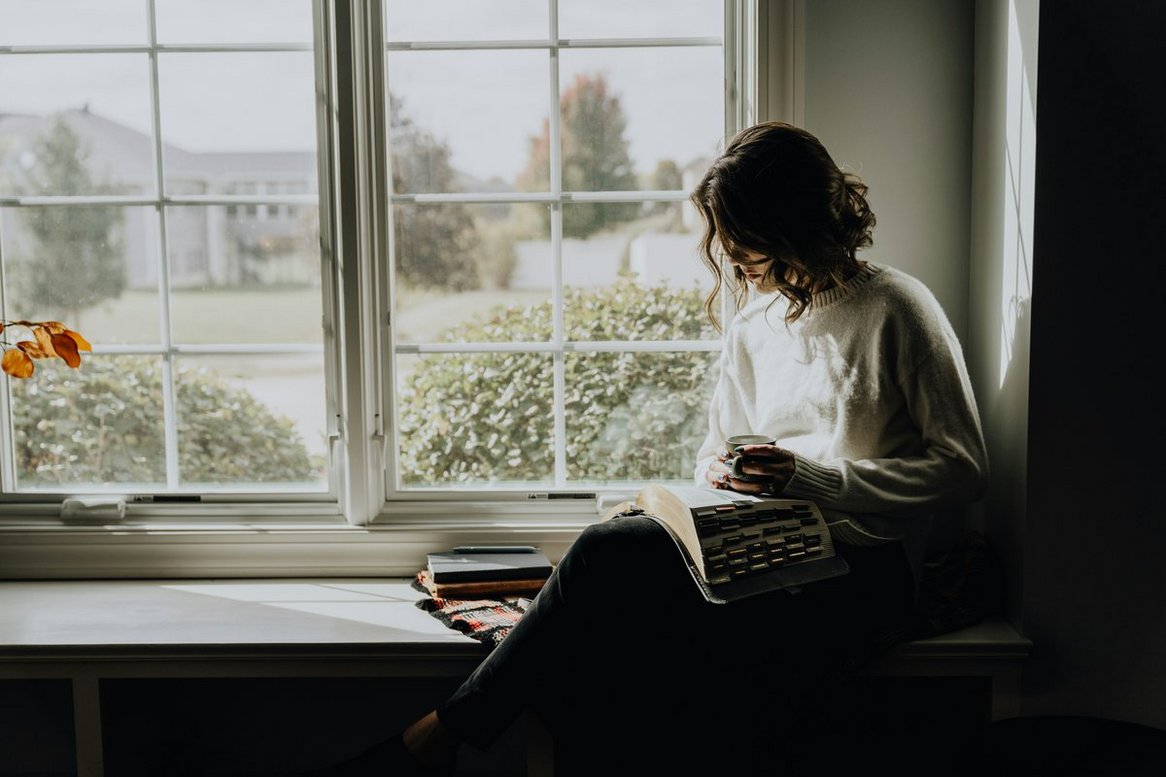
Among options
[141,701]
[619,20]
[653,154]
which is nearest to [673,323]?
[653,154]

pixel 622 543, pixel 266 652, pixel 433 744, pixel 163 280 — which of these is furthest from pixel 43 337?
pixel 622 543

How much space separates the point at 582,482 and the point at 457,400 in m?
0.35

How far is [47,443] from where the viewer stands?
2375 millimetres

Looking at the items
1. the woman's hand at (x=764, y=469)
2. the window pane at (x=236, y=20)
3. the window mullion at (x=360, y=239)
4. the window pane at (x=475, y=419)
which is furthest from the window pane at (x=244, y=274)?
the woman's hand at (x=764, y=469)

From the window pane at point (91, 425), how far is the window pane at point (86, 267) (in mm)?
99

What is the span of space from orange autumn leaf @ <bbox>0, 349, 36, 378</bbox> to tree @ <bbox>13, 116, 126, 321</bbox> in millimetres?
446

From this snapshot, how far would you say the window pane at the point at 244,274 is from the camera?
2.31m

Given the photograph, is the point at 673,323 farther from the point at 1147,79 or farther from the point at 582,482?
the point at 1147,79

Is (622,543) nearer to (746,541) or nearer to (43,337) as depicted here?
(746,541)

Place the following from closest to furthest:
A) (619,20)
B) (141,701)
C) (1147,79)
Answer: (1147,79) < (141,701) < (619,20)

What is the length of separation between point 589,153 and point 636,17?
32 centimetres

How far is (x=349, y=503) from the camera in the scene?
2.31m

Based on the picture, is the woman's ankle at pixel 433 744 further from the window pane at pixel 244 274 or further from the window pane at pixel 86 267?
the window pane at pixel 86 267

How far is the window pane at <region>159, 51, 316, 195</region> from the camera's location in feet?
7.48
